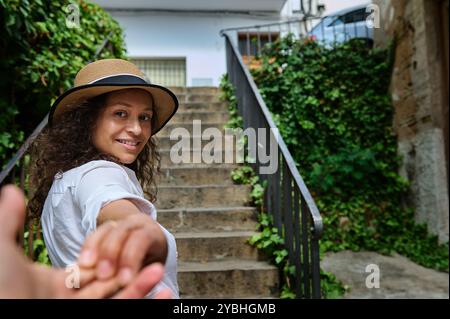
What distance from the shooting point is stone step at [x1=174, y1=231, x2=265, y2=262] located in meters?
2.70

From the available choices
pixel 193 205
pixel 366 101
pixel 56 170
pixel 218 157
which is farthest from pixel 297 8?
pixel 56 170

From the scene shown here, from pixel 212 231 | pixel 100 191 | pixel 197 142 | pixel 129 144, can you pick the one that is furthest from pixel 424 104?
pixel 100 191

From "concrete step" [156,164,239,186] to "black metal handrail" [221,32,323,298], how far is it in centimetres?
32

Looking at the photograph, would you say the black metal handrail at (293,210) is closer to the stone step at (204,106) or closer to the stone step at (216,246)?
the stone step at (216,246)

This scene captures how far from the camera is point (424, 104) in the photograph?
492cm

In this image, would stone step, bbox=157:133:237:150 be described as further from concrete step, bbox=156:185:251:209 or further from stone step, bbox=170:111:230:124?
stone step, bbox=170:111:230:124

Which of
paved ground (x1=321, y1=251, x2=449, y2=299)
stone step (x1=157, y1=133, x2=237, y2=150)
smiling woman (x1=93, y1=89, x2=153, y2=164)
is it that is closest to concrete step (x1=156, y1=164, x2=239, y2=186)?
stone step (x1=157, y1=133, x2=237, y2=150)

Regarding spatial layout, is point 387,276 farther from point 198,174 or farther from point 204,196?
point 198,174

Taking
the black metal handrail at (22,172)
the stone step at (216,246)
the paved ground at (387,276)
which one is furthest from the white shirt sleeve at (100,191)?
the paved ground at (387,276)

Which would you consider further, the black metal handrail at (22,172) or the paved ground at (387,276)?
the paved ground at (387,276)

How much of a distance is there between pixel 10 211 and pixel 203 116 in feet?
15.6

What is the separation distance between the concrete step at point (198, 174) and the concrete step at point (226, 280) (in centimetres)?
115

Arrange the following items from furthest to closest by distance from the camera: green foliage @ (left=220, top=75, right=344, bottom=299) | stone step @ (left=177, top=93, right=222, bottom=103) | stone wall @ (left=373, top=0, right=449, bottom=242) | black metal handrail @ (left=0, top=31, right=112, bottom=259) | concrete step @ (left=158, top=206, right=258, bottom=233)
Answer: stone step @ (left=177, top=93, right=222, bottom=103) < stone wall @ (left=373, top=0, right=449, bottom=242) < concrete step @ (left=158, top=206, right=258, bottom=233) < green foliage @ (left=220, top=75, right=344, bottom=299) < black metal handrail @ (left=0, top=31, right=112, bottom=259)

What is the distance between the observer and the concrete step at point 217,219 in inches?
116
